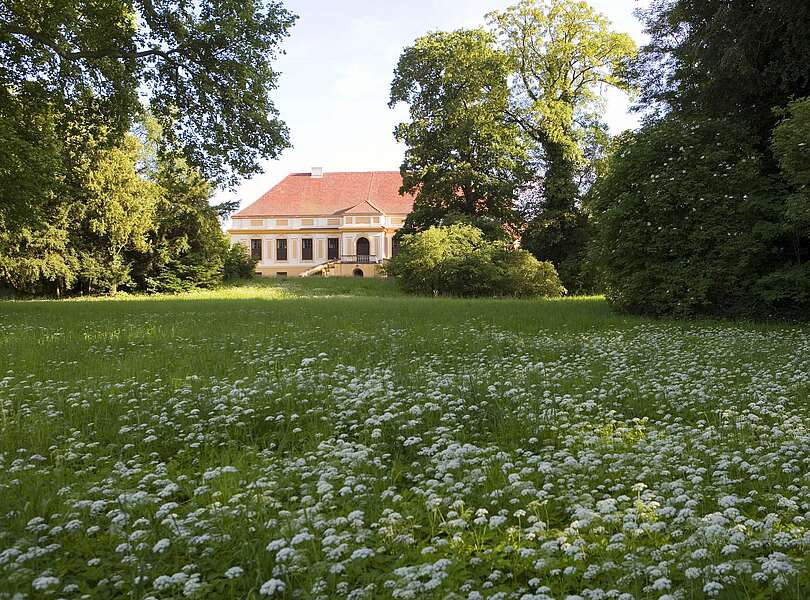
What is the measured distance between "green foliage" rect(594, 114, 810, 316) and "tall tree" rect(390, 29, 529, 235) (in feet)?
56.0

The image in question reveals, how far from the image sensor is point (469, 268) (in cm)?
3012

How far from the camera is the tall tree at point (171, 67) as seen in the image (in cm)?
1614

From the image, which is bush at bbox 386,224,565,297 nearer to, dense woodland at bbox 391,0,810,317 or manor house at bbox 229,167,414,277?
dense woodland at bbox 391,0,810,317

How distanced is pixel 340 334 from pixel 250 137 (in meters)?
10.1

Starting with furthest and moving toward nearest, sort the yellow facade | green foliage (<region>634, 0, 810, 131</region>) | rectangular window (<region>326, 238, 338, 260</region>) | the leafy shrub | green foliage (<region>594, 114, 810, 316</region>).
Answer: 1. rectangular window (<region>326, 238, 338, 260</region>)
2. the yellow facade
3. the leafy shrub
4. green foliage (<region>594, 114, 810, 316</region>)
5. green foliage (<region>634, 0, 810, 131</region>)

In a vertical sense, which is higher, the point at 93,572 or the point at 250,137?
the point at 250,137

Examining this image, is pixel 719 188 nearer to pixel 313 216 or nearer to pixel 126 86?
pixel 126 86

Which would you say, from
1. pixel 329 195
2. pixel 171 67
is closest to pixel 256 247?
pixel 329 195

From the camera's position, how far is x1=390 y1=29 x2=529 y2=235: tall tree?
112 feet

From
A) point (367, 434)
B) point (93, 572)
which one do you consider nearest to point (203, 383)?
point (367, 434)

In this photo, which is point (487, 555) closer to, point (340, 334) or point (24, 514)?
point (24, 514)

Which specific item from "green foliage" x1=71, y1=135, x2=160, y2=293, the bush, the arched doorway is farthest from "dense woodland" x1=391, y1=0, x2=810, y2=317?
the arched doorway

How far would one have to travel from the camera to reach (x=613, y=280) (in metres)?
17.7

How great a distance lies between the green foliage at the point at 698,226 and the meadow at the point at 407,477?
694 cm
